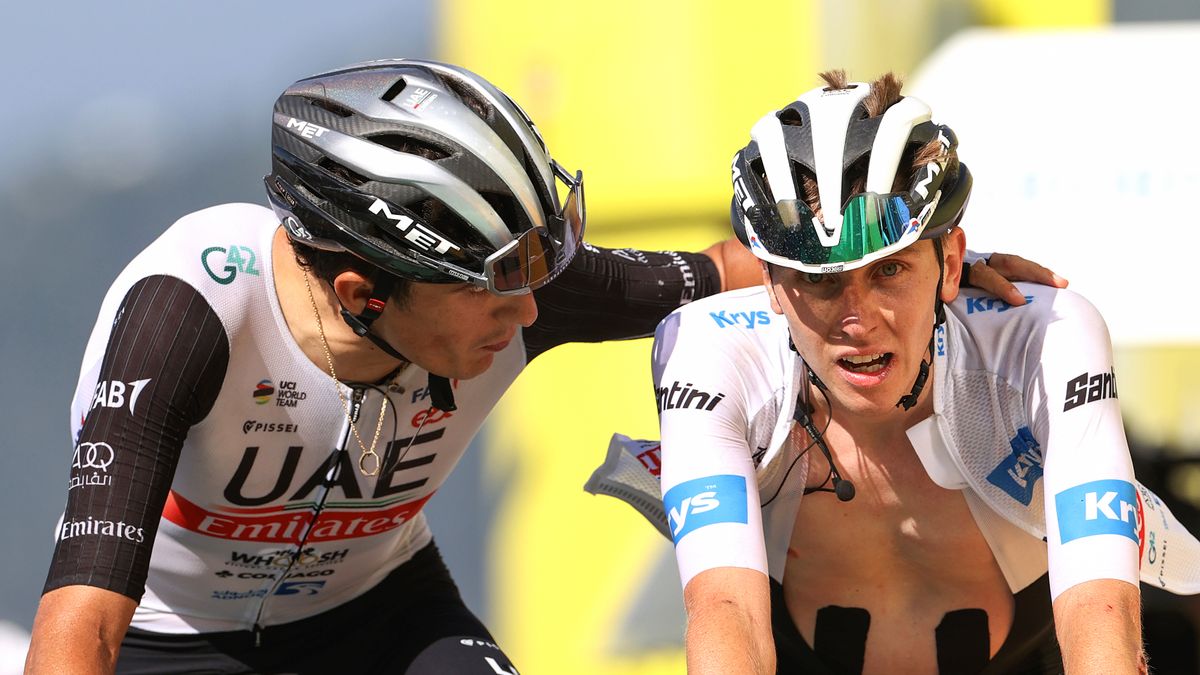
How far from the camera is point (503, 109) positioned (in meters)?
3.27

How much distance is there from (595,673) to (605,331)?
329 cm

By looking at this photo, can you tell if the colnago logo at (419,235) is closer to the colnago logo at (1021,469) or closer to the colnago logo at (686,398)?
the colnago logo at (686,398)

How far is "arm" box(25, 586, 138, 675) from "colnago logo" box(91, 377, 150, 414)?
0.34m

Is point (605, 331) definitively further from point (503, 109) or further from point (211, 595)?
point (211, 595)

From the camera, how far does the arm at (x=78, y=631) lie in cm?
276

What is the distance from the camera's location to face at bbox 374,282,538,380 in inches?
125

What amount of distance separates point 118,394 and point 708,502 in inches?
44.4

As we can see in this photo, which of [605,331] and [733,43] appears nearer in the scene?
[605,331]

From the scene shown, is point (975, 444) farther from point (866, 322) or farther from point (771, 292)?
point (771, 292)

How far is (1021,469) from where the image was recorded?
10.4 feet

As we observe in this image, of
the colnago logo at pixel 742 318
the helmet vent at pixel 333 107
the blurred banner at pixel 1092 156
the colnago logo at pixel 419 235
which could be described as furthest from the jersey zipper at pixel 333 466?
the blurred banner at pixel 1092 156

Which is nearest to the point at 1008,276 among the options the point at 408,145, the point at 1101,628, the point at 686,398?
the point at 686,398

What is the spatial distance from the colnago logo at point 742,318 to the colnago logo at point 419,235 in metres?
0.61

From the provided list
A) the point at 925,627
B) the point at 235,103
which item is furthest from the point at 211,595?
the point at 235,103
